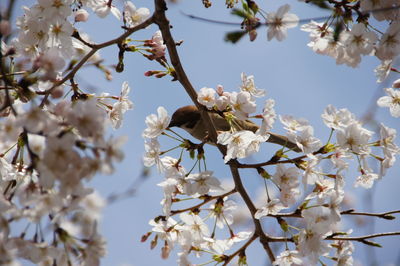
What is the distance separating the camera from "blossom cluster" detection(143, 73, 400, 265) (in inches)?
95.1

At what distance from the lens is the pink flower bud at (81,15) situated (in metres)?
A: 2.79

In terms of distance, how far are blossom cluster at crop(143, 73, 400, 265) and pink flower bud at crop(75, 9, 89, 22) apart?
745 mm

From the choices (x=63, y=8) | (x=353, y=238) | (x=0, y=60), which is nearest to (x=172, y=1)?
(x=63, y=8)

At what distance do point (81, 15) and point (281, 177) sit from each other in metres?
1.58

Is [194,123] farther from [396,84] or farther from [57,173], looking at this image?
[57,173]

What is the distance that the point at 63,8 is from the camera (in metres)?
2.43

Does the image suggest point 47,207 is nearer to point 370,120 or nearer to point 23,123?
point 23,123

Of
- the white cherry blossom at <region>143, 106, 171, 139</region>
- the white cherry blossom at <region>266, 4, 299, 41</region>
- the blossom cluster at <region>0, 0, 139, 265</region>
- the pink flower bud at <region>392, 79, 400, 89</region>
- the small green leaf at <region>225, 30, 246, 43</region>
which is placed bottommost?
the blossom cluster at <region>0, 0, 139, 265</region>

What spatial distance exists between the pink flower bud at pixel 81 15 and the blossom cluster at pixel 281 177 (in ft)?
2.44

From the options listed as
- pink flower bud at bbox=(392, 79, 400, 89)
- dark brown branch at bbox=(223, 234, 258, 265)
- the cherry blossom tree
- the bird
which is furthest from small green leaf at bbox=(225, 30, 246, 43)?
the bird

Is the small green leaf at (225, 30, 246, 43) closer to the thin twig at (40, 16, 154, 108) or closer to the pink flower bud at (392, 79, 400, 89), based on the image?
the thin twig at (40, 16, 154, 108)

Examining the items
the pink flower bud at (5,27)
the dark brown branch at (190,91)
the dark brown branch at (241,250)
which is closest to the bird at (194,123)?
the dark brown branch at (190,91)

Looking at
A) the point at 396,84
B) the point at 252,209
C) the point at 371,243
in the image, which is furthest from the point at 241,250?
the point at 396,84

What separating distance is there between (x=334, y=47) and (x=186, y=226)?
1396 millimetres
